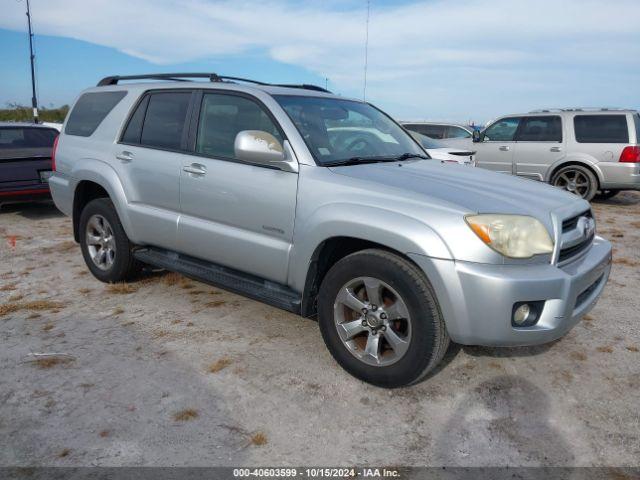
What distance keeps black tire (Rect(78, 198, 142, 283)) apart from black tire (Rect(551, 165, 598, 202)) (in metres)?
8.03

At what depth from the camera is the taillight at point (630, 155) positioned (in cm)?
936

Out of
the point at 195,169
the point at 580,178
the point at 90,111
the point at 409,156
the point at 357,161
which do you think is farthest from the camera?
the point at 580,178

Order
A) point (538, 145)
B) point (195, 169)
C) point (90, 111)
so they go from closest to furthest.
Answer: point (195, 169), point (90, 111), point (538, 145)

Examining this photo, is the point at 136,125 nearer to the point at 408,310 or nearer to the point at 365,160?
the point at 365,160

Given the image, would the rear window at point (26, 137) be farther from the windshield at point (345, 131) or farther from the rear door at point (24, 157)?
the windshield at point (345, 131)

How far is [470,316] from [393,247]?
529 mm

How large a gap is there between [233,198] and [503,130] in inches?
356

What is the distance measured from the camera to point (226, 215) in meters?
3.68

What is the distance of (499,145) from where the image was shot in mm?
11086

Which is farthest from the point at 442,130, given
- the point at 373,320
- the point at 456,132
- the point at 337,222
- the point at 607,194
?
the point at 373,320

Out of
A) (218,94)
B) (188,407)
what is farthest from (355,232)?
(218,94)

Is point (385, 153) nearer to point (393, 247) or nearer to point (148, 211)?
point (393, 247)

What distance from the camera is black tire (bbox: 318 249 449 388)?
110 inches

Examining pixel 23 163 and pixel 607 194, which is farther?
pixel 607 194
